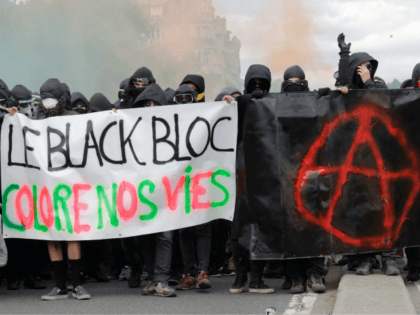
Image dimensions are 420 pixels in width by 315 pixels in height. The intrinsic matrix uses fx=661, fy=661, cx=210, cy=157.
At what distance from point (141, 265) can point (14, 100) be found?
2456mm

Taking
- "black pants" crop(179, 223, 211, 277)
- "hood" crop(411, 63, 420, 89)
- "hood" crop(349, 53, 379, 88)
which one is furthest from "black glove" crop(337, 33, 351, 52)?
"black pants" crop(179, 223, 211, 277)

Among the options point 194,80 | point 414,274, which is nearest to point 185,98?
point 194,80

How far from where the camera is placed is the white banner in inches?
245

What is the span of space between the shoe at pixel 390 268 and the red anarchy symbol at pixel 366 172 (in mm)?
209

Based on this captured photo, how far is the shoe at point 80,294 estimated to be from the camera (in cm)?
615

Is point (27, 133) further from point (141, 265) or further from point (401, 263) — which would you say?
point (401, 263)

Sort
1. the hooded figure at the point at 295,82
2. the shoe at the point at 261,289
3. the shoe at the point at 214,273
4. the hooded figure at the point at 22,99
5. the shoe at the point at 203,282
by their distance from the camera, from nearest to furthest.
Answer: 1. the shoe at the point at 261,289
2. the hooded figure at the point at 295,82
3. the shoe at the point at 203,282
4. the shoe at the point at 214,273
5. the hooded figure at the point at 22,99

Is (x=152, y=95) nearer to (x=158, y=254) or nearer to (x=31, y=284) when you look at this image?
(x=158, y=254)

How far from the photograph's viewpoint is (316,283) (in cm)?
598

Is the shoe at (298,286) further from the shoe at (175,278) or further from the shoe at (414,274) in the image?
the shoe at (175,278)

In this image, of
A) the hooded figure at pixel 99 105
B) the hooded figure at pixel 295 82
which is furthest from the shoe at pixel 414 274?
the hooded figure at pixel 99 105

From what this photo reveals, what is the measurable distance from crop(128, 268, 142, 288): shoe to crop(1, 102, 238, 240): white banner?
71 centimetres

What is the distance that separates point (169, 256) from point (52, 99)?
1922 mm

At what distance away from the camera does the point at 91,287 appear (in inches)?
273
